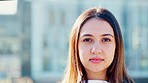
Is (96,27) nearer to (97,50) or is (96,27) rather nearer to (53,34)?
(97,50)

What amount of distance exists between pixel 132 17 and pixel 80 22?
2.74 metres

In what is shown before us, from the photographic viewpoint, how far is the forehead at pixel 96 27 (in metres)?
0.66

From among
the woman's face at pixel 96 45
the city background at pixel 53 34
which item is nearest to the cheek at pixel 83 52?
the woman's face at pixel 96 45

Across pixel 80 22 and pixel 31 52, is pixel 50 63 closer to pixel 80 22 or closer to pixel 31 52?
pixel 31 52

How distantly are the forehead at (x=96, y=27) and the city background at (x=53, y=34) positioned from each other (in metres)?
2.37

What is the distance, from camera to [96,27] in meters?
0.66

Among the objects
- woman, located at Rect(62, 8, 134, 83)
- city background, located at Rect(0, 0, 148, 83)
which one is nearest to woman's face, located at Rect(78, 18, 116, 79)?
woman, located at Rect(62, 8, 134, 83)

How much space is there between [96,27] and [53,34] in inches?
103

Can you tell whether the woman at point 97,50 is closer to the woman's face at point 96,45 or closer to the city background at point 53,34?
the woman's face at point 96,45

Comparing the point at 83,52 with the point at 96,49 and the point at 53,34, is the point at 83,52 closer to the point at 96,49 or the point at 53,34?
the point at 96,49

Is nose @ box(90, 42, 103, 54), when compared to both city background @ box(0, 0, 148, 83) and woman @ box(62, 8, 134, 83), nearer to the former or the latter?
woman @ box(62, 8, 134, 83)

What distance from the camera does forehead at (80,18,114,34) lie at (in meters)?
0.66

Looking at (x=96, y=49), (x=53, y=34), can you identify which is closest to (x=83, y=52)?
(x=96, y=49)

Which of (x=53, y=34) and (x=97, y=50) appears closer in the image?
(x=97, y=50)
